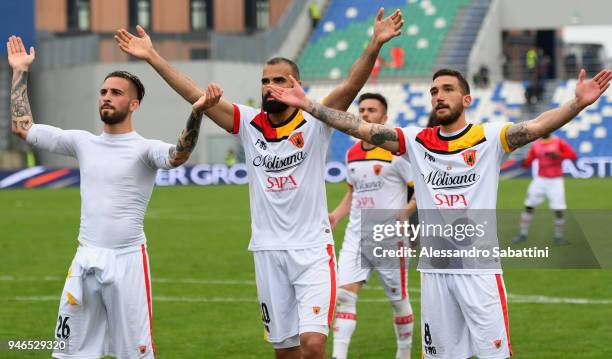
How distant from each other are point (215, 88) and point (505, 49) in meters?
50.9

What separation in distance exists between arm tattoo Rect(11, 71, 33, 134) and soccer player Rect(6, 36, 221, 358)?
130 mm

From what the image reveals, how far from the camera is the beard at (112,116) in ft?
25.5

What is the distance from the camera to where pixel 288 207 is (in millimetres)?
7906

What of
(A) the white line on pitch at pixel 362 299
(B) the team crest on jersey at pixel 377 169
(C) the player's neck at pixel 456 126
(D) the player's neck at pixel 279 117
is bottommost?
(A) the white line on pitch at pixel 362 299

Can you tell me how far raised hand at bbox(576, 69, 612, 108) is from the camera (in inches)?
283

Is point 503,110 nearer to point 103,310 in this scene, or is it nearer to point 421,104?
point 421,104

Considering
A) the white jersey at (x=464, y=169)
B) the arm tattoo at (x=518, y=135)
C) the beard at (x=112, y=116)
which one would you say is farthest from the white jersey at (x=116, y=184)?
the arm tattoo at (x=518, y=135)

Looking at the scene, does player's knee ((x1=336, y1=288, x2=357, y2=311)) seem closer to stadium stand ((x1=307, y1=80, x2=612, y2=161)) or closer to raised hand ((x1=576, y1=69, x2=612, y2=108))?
raised hand ((x1=576, y1=69, x2=612, y2=108))

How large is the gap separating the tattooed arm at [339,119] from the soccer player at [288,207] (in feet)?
0.52

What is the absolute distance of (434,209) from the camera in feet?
24.8

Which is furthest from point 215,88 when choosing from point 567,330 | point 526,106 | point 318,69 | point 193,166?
point 318,69

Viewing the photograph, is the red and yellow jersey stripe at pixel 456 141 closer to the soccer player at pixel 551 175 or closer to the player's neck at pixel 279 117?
the player's neck at pixel 279 117

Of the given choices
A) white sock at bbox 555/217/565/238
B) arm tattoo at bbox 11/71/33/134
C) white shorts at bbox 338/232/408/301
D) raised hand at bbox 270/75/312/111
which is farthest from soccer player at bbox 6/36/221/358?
white sock at bbox 555/217/565/238

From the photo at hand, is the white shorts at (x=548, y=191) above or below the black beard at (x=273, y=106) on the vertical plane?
below
